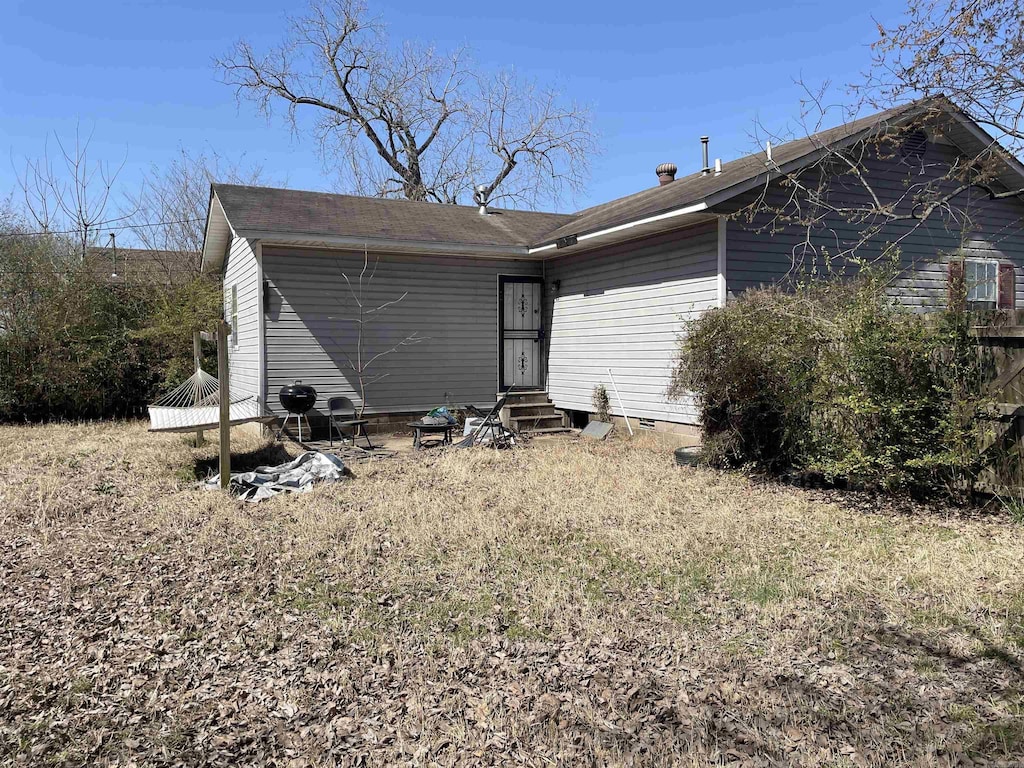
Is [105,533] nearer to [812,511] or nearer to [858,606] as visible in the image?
[858,606]

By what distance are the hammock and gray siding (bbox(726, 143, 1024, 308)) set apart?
6.25m

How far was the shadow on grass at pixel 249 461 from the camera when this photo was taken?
7738mm

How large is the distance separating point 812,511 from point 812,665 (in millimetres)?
2929

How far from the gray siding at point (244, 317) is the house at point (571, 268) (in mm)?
67

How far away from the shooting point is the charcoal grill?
956cm

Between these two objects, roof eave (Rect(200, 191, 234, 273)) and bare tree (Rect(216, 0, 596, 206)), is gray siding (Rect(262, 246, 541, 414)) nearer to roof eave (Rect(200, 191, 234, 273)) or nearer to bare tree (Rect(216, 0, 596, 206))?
roof eave (Rect(200, 191, 234, 273))

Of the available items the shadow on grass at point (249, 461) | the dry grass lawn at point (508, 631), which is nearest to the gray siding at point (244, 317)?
the shadow on grass at point (249, 461)

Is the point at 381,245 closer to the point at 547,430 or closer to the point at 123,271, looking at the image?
the point at 547,430

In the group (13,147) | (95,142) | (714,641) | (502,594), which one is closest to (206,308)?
(95,142)

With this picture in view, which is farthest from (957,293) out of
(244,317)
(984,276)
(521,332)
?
(244,317)

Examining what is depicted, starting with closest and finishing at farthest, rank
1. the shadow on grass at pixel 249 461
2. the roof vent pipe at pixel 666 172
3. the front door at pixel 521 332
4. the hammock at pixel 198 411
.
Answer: the hammock at pixel 198 411, the shadow on grass at pixel 249 461, the front door at pixel 521 332, the roof vent pipe at pixel 666 172

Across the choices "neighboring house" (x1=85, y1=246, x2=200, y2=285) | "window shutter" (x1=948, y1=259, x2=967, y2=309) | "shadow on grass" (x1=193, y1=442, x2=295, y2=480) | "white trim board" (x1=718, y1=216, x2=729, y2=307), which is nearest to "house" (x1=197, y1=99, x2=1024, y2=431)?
"white trim board" (x1=718, y1=216, x2=729, y2=307)

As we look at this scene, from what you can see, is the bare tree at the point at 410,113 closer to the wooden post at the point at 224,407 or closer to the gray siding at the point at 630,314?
the gray siding at the point at 630,314

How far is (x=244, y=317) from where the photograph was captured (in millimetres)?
11508
